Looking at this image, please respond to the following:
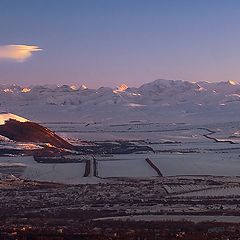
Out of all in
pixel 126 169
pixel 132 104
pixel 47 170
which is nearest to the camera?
pixel 47 170

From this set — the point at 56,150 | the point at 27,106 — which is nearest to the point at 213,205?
the point at 56,150

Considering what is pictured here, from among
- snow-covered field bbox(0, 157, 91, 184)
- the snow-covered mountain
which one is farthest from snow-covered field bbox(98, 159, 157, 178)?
the snow-covered mountain

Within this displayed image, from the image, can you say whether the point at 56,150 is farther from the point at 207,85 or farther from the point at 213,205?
the point at 207,85

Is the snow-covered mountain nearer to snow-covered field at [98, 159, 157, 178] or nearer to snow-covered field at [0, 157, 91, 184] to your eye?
snow-covered field at [98, 159, 157, 178]

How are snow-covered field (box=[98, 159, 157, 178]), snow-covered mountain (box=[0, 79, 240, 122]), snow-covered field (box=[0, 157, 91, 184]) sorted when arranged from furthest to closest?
snow-covered mountain (box=[0, 79, 240, 122]), snow-covered field (box=[98, 159, 157, 178]), snow-covered field (box=[0, 157, 91, 184])

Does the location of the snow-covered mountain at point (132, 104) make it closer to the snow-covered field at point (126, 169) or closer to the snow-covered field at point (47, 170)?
the snow-covered field at point (126, 169)

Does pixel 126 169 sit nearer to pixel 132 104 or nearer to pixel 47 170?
pixel 47 170

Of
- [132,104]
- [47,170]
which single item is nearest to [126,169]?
[47,170]

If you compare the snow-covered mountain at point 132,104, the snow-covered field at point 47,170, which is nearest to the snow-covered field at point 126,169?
the snow-covered field at point 47,170
